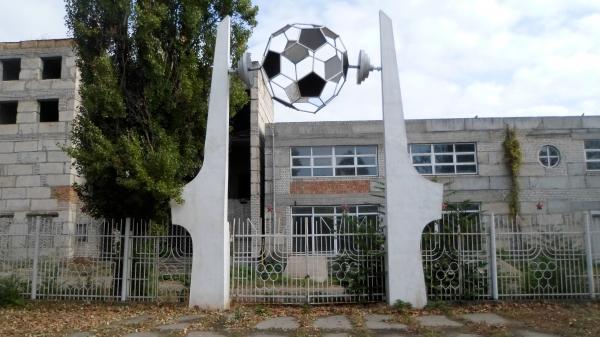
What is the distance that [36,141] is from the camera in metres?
21.0

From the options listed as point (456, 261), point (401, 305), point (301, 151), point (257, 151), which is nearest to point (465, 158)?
point (301, 151)

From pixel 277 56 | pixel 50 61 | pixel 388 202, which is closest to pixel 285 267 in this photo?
pixel 388 202

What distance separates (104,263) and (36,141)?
39.2 feet

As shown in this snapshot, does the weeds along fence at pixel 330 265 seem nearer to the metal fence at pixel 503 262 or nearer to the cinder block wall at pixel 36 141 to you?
the metal fence at pixel 503 262

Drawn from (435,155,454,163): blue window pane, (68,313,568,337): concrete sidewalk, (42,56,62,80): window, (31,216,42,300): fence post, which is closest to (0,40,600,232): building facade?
(435,155,454,163): blue window pane

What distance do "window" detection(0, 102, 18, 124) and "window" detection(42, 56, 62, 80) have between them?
1.95 metres

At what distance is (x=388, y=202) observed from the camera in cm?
1012

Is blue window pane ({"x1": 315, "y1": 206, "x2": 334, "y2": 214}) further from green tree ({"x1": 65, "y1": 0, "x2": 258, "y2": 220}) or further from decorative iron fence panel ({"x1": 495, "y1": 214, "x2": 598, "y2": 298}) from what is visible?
decorative iron fence panel ({"x1": 495, "y1": 214, "x2": 598, "y2": 298})

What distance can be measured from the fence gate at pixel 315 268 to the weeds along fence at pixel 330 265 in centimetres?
2

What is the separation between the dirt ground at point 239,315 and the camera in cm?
830

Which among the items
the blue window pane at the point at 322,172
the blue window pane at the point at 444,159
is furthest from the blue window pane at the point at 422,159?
the blue window pane at the point at 322,172

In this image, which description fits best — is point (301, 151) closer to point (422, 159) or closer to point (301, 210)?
point (301, 210)

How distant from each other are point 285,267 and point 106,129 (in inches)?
192

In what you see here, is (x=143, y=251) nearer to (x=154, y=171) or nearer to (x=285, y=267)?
(x=154, y=171)
